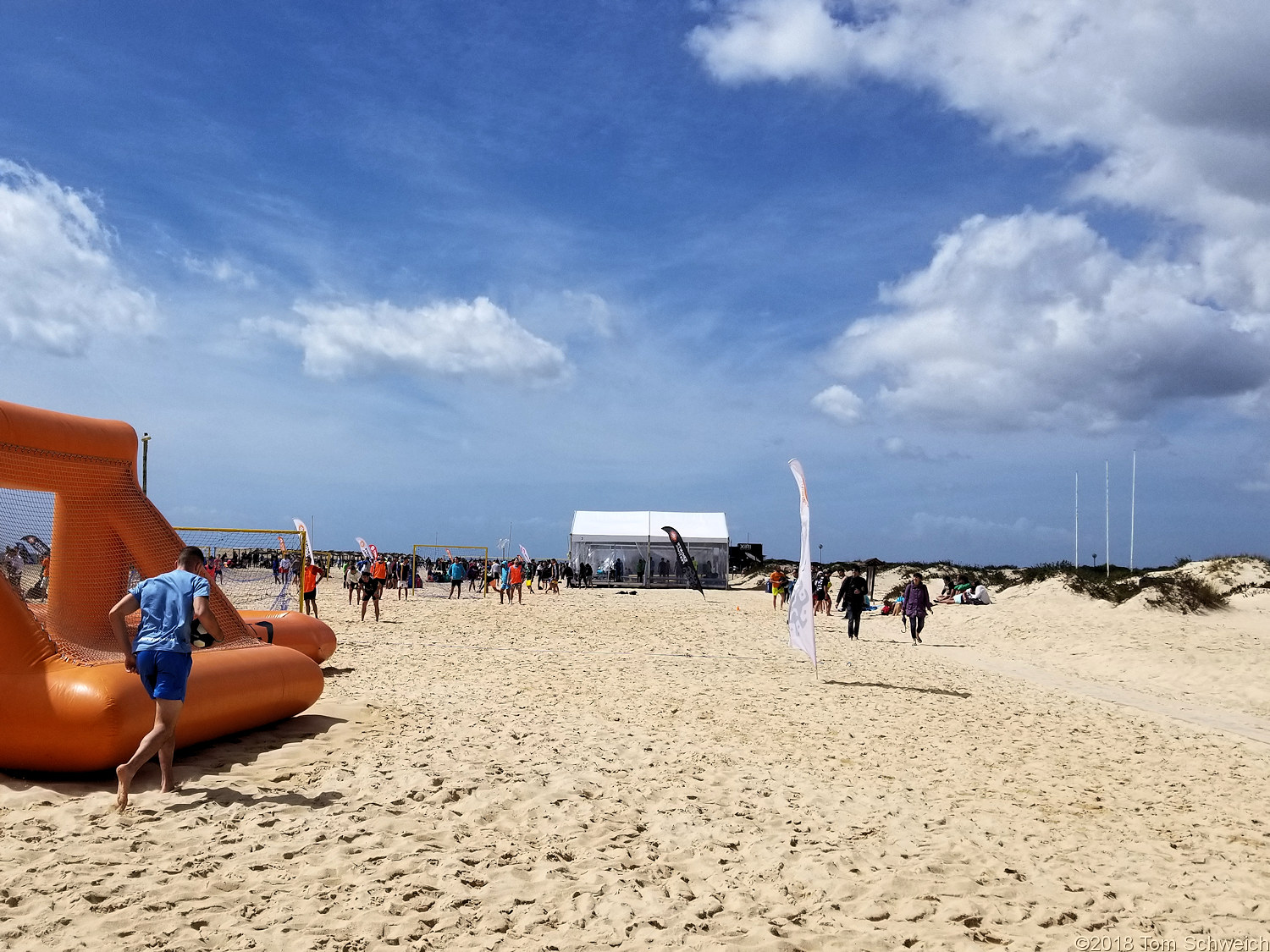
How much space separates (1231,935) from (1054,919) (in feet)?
2.41

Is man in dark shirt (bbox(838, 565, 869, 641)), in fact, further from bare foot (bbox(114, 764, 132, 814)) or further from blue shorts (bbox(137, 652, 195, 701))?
bare foot (bbox(114, 764, 132, 814))

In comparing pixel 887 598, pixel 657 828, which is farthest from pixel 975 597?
pixel 657 828

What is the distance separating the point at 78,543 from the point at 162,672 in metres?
2.18

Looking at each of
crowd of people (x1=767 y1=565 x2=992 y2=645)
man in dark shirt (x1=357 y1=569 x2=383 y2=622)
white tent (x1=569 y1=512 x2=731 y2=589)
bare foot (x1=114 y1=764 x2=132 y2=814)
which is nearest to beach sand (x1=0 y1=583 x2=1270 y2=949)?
bare foot (x1=114 y1=764 x2=132 y2=814)

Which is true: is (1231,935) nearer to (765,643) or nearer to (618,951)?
(618,951)

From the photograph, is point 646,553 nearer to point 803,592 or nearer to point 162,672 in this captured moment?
point 803,592

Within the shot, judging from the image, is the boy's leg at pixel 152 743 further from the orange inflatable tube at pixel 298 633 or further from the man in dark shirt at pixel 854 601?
the man in dark shirt at pixel 854 601

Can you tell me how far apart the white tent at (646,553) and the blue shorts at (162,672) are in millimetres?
35868

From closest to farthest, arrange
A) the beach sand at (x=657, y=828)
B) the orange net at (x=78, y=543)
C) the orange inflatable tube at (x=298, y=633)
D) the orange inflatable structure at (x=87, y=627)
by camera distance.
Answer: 1. the beach sand at (x=657, y=828)
2. the orange inflatable structure at (x=87, y=627)
3. the orange net at (x=78, y=543)
4. the orange inflatable tube at (x=298, y=633)

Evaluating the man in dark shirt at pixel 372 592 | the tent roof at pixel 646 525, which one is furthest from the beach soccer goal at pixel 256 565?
the tent roof at pixel 646 525

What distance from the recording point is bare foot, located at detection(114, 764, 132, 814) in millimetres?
5008

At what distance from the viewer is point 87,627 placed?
648 cm

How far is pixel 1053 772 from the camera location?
23.0 feet

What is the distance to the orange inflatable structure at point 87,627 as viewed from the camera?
537 cm
